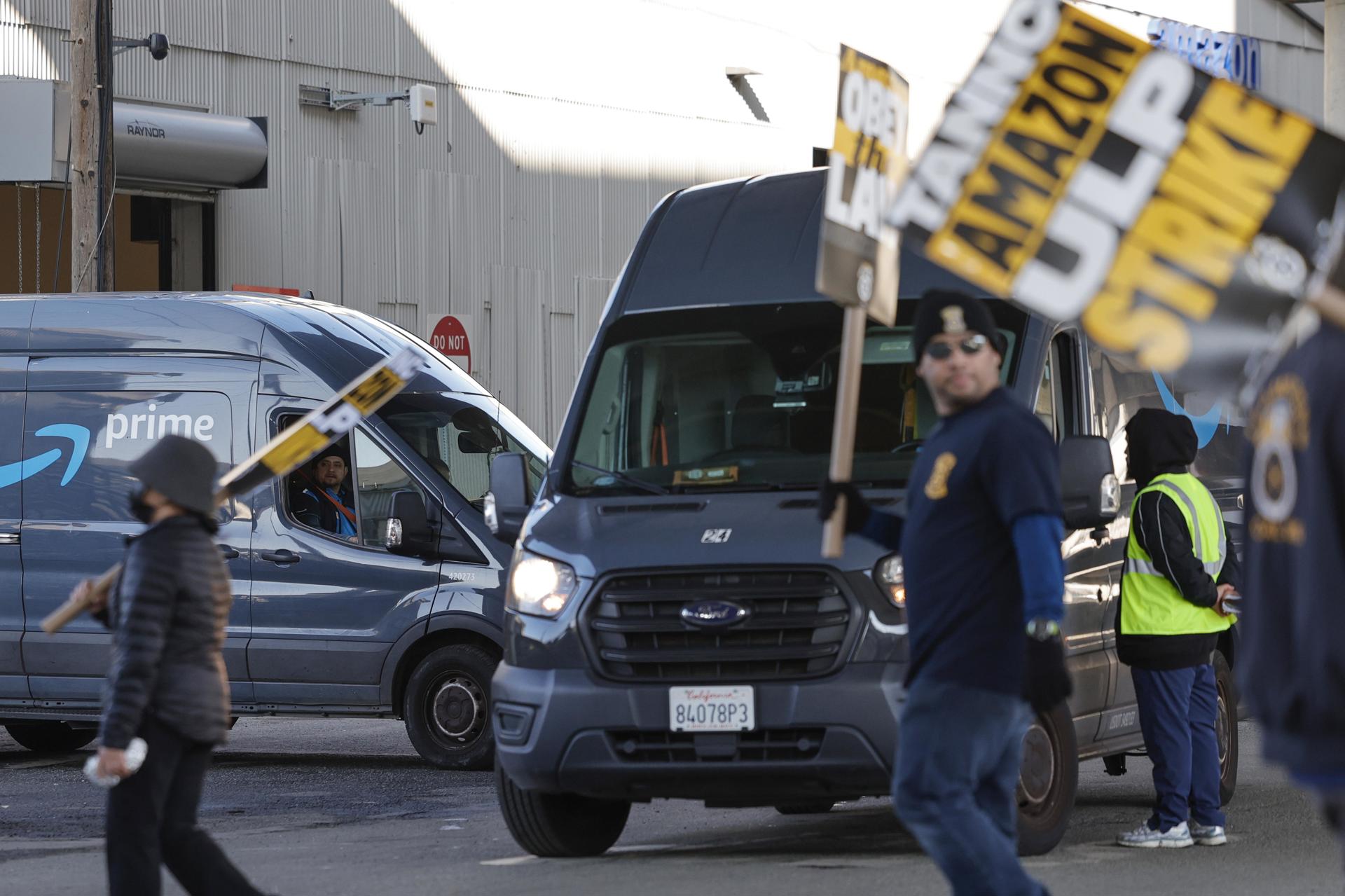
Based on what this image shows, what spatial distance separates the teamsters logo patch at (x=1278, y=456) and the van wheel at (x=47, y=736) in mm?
11421

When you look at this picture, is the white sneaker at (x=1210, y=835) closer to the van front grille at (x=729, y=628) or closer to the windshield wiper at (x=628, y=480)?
the van front grille at (x=729, y=628)

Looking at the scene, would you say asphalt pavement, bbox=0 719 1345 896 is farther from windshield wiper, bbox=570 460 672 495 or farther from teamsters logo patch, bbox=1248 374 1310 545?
teamsters logo patch, bbox=1248 374 1310 545

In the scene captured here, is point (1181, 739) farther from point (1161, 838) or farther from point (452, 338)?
point (452, 338)

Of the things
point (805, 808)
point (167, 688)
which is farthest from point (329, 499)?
point (167, 688)

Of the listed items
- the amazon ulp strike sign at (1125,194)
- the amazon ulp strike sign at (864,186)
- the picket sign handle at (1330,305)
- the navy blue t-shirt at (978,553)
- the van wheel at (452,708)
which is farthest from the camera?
the van wheel at (452,708)

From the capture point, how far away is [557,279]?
27859mm

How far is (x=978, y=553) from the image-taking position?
5793 millimetres

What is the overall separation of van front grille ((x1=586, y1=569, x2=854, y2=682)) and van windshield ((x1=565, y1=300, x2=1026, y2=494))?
53 centimetres

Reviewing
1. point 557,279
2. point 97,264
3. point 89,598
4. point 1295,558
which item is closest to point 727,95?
point 557,279

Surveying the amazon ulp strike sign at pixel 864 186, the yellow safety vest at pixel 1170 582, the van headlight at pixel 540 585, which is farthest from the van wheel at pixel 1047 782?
the amazon ulp strike sign at pixel 864 186

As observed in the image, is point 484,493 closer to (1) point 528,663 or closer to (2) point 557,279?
(1) point 528,663

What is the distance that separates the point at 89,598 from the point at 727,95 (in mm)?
23968

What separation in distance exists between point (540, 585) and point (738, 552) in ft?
2.57

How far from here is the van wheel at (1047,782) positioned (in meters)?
8.42
